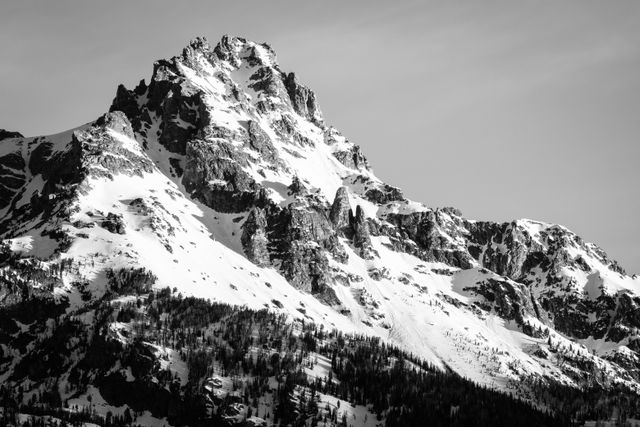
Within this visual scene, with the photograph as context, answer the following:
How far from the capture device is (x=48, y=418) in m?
198

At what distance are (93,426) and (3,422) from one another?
22.1 meters

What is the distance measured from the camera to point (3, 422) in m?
195

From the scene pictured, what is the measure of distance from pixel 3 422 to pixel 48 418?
35.3ft

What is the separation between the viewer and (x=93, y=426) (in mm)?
199375

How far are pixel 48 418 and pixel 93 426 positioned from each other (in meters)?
11.6
